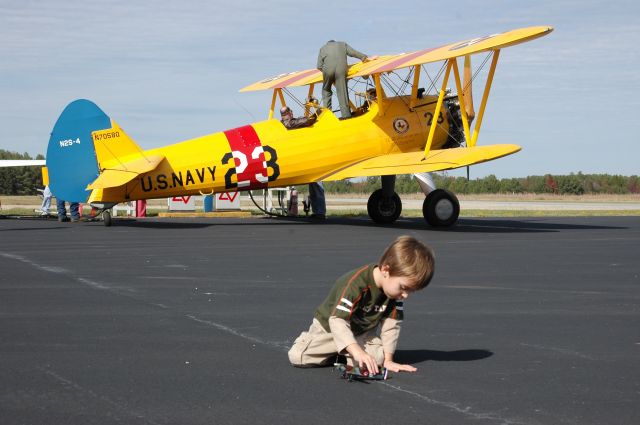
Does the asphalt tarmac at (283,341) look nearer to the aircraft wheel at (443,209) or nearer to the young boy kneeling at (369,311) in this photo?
the young boy kneeling at (369,311)

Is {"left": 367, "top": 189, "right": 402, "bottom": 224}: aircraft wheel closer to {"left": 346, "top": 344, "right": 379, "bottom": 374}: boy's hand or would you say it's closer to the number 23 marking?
the number 23 marking

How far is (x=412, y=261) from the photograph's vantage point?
535 cm

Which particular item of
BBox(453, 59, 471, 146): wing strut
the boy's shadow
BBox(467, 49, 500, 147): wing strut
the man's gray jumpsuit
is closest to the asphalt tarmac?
the boy's shadow

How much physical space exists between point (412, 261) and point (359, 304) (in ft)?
2.10

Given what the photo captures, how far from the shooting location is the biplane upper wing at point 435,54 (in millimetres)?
21234

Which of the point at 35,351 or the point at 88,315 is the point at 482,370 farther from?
the point at 88,315

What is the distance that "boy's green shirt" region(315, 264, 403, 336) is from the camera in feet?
18.9

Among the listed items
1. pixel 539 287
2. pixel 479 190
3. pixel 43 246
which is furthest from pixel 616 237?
pixel 479 190

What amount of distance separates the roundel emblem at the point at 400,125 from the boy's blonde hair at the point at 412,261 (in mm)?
18684

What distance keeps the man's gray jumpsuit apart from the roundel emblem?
1.17 metres

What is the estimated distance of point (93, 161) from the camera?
22.8 meters

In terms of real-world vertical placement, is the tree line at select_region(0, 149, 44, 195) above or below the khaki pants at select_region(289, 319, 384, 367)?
above

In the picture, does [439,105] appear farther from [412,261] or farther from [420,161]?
[412,261]

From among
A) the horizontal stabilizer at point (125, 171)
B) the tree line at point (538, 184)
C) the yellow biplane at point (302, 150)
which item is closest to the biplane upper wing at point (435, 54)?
the yellow biplane at point (302, 150)
